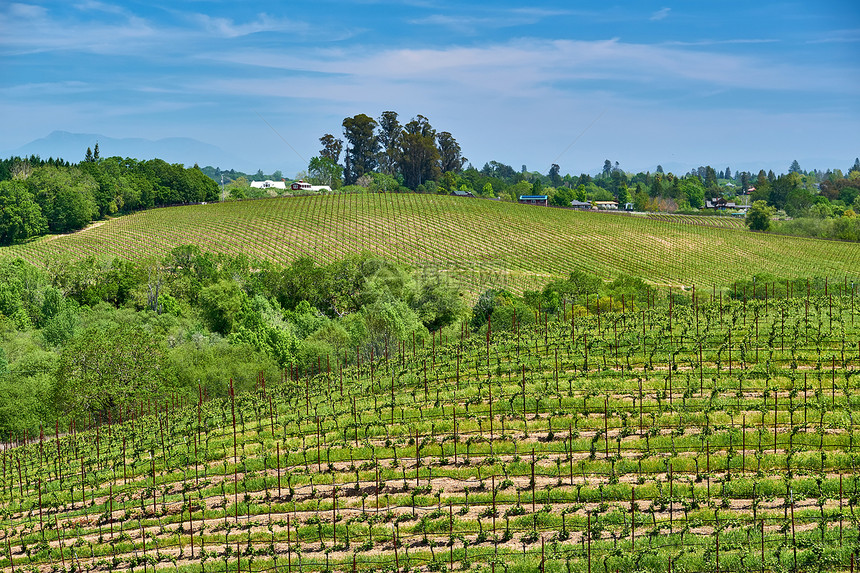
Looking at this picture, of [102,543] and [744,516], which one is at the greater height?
[744,516]

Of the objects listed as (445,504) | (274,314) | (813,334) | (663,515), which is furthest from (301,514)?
(274,314)

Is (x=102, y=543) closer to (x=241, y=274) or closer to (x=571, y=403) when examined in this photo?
(x=571, y=403)

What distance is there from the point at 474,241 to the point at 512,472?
95685 millimetres

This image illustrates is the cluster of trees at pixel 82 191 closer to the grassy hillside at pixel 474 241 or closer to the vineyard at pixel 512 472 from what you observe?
the grassy hillside at pixel 474 241

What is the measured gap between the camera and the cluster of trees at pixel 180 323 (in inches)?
1962

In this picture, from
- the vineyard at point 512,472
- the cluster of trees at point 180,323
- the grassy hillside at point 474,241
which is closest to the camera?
the vineyard at point 512,472

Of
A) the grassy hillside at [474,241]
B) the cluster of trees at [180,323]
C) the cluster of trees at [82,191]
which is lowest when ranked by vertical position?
the cluster of trees at [180,323]

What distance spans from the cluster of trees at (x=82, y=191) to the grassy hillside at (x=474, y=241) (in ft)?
14.7

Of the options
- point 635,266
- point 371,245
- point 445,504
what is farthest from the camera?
point 371,245

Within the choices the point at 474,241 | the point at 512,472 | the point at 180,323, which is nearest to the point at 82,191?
the point at 474,241

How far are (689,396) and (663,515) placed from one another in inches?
324

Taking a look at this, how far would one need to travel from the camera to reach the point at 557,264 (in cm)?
10488

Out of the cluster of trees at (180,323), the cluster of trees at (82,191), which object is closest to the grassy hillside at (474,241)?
the cluster of trees at (82,191)

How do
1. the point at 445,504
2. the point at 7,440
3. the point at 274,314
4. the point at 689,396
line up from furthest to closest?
the point at 274,314
the point at 7,440
the point at 689,396
the point at 445,504
